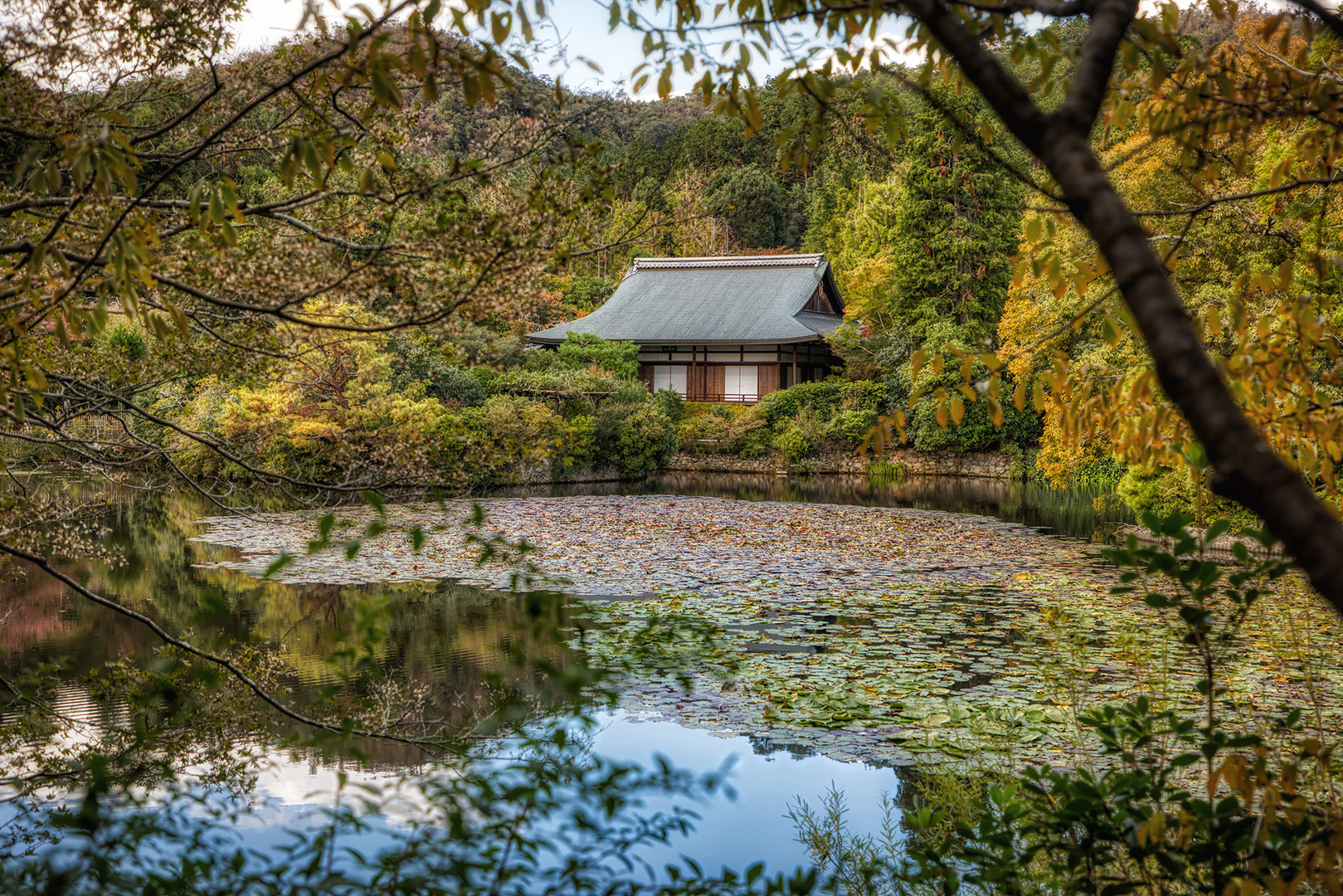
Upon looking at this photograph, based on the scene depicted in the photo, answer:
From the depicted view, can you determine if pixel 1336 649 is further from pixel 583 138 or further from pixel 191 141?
pixel 191 141

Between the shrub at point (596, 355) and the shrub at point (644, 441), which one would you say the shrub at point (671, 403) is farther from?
the shrub at point (644, 441)

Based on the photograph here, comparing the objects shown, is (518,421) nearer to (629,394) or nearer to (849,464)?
(629,394)

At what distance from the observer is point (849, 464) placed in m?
22.0

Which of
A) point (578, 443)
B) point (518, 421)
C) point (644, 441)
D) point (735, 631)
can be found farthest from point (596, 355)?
point (735, 631)

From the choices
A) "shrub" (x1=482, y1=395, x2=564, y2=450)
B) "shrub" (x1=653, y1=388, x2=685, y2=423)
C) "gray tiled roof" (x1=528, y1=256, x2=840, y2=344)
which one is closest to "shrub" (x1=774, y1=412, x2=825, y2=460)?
"shrub" (x1=653, y1=388, x2=685, y2=423)

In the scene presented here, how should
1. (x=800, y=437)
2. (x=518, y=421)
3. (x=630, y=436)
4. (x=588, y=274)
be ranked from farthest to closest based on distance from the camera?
(x=588, y=274) → (x=800, y=437) → (x=630, y=436) → (x=518, y=421)

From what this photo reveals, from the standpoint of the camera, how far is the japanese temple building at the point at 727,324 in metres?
24.6

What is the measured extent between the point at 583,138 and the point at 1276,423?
6.36ft

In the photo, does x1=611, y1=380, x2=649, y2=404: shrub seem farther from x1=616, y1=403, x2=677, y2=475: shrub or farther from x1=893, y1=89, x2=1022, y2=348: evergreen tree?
x1=893, y1=89, x2=1022, y2=348: evergreen tree

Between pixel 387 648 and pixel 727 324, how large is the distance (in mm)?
19102

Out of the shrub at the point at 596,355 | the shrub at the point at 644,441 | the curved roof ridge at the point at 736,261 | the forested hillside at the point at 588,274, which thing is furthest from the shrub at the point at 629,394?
the curved roof ridge at the point at 736,261

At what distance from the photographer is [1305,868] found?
1.40 metres

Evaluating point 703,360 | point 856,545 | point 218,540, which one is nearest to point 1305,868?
point 856,545

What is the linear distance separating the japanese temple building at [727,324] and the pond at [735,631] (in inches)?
441
